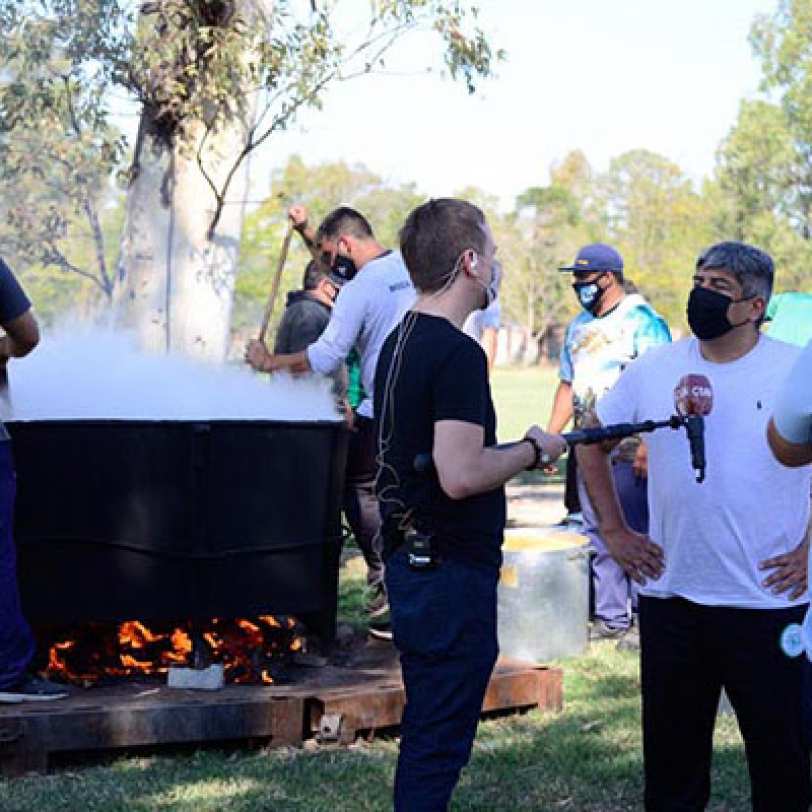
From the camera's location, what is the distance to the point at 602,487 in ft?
14.1

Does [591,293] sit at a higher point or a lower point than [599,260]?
lower

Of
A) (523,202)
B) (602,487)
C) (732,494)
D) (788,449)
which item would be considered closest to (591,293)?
(602,487)

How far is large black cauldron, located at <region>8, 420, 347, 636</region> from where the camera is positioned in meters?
5.80

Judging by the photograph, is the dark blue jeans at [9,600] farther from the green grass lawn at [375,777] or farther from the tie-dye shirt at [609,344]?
the tie-dye shirt at [609,344]

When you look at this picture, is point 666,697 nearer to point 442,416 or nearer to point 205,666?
point 442,416

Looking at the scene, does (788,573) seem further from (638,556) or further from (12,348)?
(12,348)

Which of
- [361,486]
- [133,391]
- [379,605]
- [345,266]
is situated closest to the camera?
[133,391]

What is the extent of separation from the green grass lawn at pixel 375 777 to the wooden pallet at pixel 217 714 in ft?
0.26

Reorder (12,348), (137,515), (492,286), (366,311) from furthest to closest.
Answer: (366,311) < (137,515) < (12,348) < (492,286)

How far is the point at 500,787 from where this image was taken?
5230 millimetres

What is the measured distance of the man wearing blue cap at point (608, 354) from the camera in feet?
25.2

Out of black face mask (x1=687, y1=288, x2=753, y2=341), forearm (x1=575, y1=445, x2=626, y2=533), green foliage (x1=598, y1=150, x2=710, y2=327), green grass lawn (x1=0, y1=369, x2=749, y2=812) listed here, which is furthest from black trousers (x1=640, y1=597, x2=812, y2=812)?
green foliage (x1=598, y1=150, x2=710, y2=327)

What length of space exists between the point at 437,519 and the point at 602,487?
741 mm

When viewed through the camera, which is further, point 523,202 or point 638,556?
point 523,202
